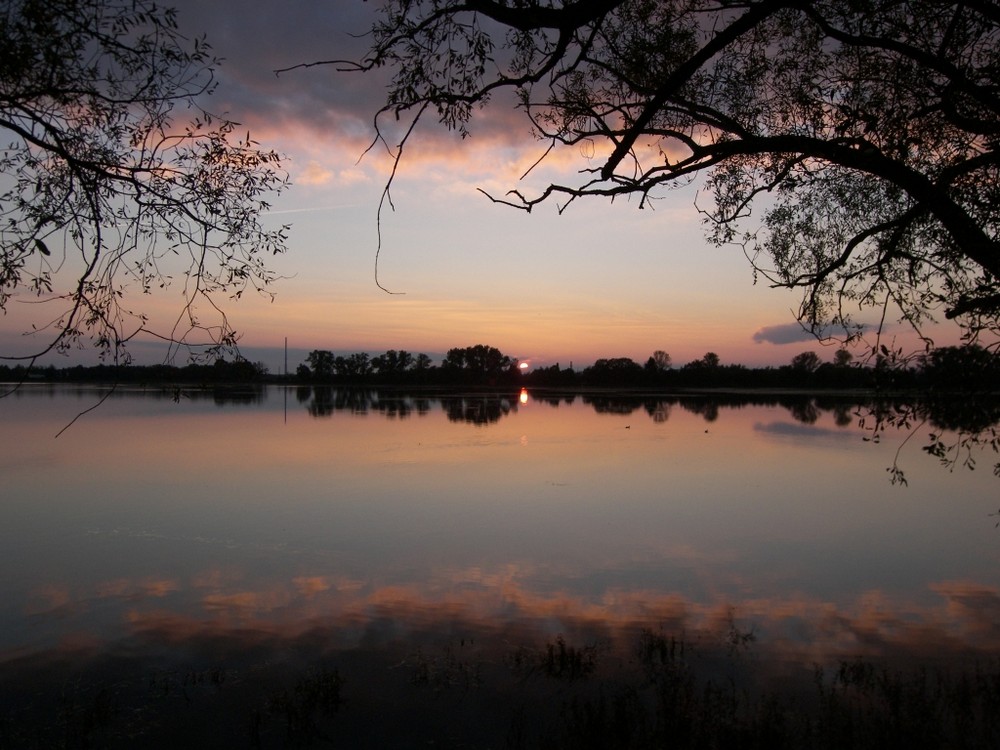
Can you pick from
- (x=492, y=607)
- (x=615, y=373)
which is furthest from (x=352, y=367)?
(x=492, y=607)

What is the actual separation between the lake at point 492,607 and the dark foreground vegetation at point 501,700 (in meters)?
0.02

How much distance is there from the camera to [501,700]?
19.1ft

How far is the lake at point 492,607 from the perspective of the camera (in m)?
5.44

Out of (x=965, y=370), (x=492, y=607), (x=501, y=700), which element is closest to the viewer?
(x=965, y=370)

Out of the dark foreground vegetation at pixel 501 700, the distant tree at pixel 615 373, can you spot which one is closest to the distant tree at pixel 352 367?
the distant tree at pixel 615 373

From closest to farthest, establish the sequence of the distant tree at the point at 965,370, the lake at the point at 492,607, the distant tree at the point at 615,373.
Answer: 1. the distant tree at the point at 965,370
2. the lake at the point at 492,607
3. the distant tree at the point at 615,373

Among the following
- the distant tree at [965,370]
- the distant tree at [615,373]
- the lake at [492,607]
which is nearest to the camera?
the distant tree at [965,370]

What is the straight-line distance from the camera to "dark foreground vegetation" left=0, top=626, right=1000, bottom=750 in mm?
5145

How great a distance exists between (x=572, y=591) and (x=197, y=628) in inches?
162

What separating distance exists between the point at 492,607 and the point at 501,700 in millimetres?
2412

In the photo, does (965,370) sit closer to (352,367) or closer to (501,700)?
(501,700)

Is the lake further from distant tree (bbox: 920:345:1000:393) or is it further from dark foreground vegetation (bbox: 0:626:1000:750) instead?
distant tree (bbox: 920:345:1000:393)

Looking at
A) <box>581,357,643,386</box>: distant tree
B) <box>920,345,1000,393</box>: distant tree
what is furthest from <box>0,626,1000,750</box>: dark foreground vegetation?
<box>581,357,643,386</box>: distant tree

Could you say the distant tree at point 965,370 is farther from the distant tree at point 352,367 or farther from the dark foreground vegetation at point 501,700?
the distant tree at point 352,367
